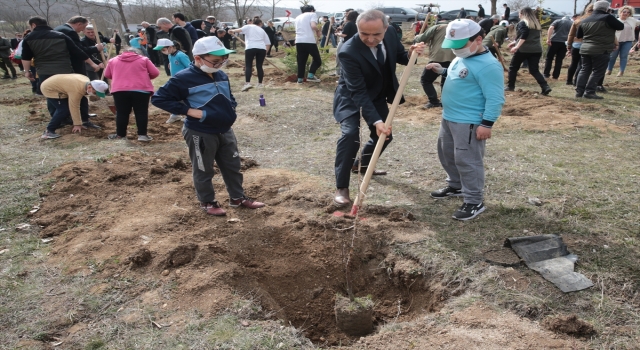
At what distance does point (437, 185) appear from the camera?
4645 mm

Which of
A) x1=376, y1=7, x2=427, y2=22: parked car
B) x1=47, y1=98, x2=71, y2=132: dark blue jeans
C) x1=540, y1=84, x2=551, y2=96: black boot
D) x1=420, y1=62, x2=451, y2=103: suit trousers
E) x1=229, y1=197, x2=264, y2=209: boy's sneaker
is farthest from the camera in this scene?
x1=376, y1=7, x2=427, y2=22: parked car

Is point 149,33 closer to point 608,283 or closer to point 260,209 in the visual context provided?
point 260,209

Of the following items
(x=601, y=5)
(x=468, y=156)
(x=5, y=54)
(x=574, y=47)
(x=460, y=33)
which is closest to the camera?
(x=460, y=33)

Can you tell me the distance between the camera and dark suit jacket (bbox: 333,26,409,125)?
150 inches

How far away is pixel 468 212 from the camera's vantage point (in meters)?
3.79

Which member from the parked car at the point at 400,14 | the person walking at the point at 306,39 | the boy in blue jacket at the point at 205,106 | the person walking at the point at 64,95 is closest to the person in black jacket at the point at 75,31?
the person walking at the point at 64,95

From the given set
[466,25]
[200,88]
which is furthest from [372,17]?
[200,88]

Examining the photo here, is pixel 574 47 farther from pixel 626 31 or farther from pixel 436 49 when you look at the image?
pixel 436 49

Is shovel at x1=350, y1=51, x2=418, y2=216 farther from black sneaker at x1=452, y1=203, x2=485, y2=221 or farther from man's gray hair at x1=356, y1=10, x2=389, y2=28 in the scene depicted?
black sneaker at x1=452, y1=203, x2=485, y2=221

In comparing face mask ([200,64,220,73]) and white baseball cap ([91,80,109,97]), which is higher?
face mask ([200,64,220,73])

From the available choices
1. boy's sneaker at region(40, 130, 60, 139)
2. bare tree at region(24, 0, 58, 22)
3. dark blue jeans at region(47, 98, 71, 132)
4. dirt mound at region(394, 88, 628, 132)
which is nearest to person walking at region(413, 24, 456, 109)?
dirt mound at region(394, 88, 628, 132)

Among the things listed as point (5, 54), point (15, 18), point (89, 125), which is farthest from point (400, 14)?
point (15, 18)

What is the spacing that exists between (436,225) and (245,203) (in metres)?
1.81

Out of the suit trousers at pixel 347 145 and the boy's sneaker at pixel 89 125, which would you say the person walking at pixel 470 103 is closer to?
the suit trousers at pixel 347 145
